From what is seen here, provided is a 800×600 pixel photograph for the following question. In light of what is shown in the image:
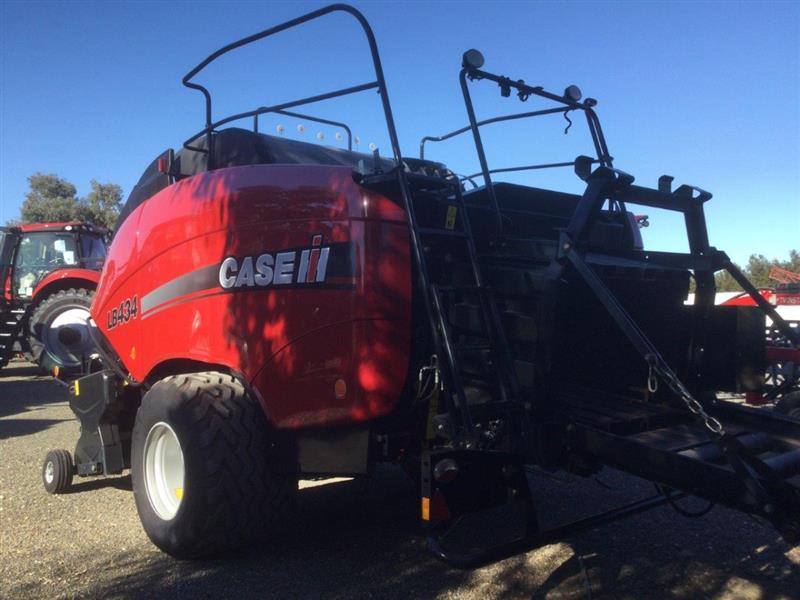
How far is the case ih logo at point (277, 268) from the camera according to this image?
11.6 feet

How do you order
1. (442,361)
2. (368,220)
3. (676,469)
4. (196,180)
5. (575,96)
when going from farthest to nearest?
(575,96)
(196,180)
(368,220)
(442,361)
(676,469)

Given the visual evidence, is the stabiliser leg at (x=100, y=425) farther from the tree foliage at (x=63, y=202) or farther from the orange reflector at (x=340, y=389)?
the tree foliage at (x=63, y=202)

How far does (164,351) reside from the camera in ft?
13.8

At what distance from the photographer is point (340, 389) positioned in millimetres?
3510

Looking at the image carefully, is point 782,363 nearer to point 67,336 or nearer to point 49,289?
point 67,336

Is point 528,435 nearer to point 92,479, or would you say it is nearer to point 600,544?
point 600,544

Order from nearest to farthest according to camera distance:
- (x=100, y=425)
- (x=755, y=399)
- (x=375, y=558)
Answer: (x=375, y=558) < (x=100, y=425) < (x=755, y=399)

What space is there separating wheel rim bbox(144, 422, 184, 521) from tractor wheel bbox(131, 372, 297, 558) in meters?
0.18

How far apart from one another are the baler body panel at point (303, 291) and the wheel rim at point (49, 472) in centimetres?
234

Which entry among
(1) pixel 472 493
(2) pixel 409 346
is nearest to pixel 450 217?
(2) pixel 409 346

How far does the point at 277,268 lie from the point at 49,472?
10.6 ft

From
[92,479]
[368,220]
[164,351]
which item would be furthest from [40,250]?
[368,220]

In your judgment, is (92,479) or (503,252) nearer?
(503,252)

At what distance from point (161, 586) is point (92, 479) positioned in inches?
109
